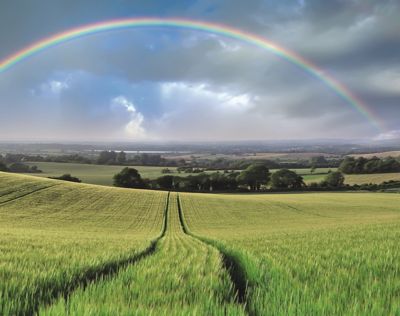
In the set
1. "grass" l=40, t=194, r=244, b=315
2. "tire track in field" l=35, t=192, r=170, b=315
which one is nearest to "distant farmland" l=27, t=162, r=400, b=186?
"tire track in field" l=35, t=192, r=170, b=315

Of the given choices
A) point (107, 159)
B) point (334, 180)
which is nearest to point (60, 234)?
point (334, 180)

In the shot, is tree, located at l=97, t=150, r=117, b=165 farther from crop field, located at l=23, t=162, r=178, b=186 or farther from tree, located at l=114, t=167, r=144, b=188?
tree, located at l=114, t=167, r=144, b=188

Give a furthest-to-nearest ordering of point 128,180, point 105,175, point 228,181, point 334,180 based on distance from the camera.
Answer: point 105,175 → point 334,180 → point 228,181 → point 128,180

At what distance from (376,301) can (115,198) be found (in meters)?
55.6

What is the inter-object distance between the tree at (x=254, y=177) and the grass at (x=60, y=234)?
4454 centimetres

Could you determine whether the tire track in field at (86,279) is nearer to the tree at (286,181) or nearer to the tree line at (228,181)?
the tree line at (228,181)

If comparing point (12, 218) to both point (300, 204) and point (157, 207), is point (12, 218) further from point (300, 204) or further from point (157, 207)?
point (300, 204)

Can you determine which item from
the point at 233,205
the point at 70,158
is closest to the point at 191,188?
the point at 233,205

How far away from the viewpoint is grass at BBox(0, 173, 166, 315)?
4.07 m

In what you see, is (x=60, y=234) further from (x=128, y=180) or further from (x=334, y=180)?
(x=334, y=180)

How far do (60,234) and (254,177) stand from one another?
280 feet

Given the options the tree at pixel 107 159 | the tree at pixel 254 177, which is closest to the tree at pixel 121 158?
the tree at pixel 107 159

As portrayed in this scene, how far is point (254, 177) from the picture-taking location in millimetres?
102938

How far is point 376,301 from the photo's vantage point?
314 cm
